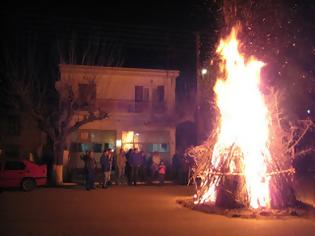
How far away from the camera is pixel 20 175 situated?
69.9ft

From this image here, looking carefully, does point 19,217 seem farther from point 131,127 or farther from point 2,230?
point 131,127

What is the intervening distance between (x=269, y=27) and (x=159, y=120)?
61.3ft

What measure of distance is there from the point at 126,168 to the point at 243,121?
415 inches

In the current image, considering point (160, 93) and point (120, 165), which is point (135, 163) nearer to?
point (120, 165)

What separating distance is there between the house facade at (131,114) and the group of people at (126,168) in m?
5.36

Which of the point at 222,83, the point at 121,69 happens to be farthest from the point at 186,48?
the point at 222,83

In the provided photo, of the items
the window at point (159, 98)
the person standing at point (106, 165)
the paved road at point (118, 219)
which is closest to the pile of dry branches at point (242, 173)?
the paved road at point (118, 219)

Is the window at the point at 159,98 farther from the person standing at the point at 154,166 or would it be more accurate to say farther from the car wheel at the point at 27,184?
the car wheel at the point at 27,184

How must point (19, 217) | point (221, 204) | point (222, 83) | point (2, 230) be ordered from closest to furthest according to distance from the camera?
point (2, 230) → point (19, 217) → point (221, 204) → point (222, 83)

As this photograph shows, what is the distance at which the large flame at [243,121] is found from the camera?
51.2ft

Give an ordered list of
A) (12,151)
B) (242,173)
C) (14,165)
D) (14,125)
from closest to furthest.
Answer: (242,173)
(14,165)
(12,151)
(14,125)

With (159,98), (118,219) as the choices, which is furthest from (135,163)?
(118,219)

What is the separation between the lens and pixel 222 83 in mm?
16844

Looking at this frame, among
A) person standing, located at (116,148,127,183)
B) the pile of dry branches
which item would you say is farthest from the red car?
the pile of dry branches
